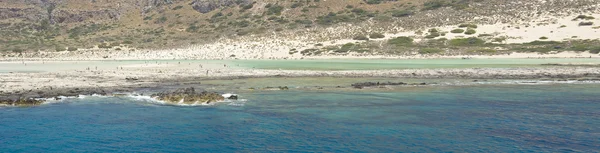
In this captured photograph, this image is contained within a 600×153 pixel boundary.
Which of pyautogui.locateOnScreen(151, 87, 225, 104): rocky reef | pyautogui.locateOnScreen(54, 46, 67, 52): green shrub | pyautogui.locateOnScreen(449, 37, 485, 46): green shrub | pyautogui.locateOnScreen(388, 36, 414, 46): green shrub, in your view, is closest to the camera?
pyautogui.locateOnScreen(151, 87, 225, 104): rocky reef

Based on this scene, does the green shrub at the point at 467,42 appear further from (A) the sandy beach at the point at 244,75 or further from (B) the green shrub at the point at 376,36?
(A) the sandy beach at the point at 244,75

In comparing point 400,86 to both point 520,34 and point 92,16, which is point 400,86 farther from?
point 92,16

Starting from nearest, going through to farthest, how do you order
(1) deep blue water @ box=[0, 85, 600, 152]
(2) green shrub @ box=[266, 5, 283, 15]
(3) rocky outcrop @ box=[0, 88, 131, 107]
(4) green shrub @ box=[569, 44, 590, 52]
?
(1) deep blue water @ box=[0, 85, 600, 152] < (3) rocky outcrop @ box=[0, 88, 131, 107] < (4) green shrub @ box=[569, 44, 590, 52] < (2) green shrub @ box=[266, 5, 283, 15]

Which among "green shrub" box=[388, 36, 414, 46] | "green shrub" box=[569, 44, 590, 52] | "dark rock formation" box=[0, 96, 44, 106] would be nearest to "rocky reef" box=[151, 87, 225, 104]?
Result: "dark rock formation" box=[0, 96, 44, 106]

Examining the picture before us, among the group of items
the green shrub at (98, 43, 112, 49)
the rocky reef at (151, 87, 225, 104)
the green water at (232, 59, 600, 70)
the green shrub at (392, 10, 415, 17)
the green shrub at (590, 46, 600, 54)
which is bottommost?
the rocky reef at (151, 87, 225, 104)

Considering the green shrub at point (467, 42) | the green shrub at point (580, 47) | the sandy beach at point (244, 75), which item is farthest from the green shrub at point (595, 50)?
the sandy beach at point (244, 75)

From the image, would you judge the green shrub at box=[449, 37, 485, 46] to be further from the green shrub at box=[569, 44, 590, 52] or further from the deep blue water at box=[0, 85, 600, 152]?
the deep blue water at box=[0, 85, 600, 152]
